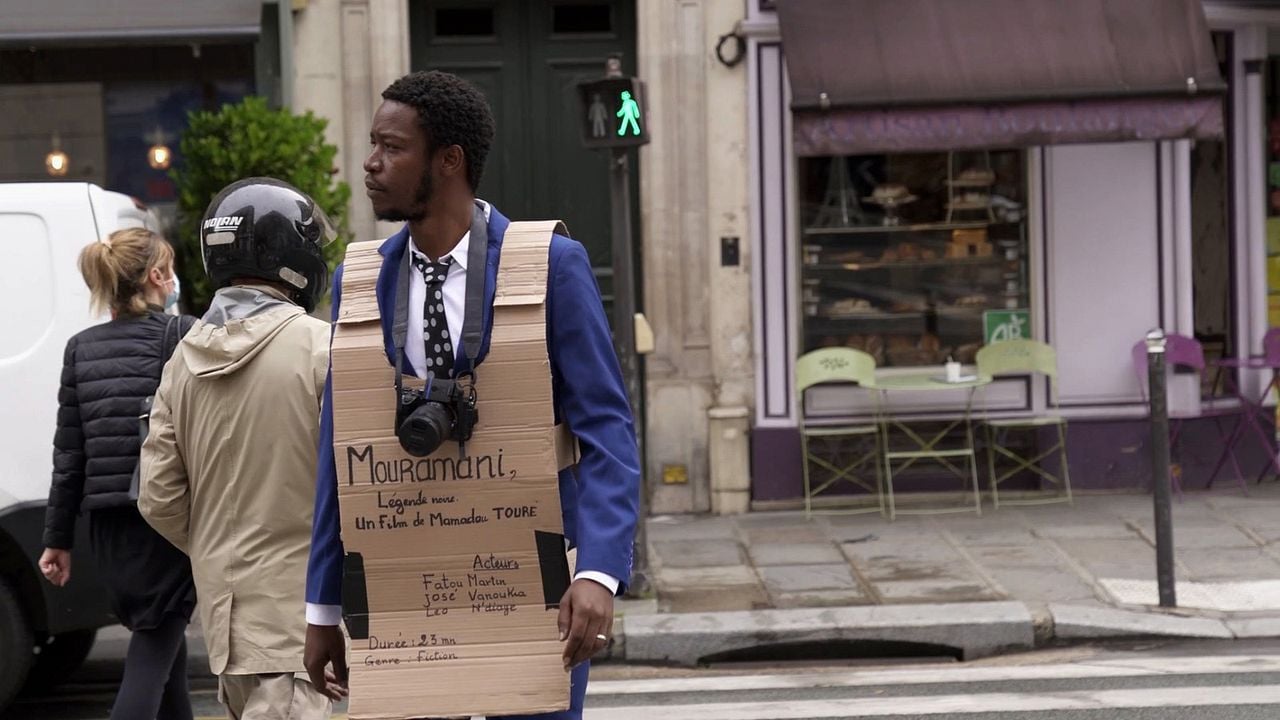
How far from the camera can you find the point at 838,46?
419 inches

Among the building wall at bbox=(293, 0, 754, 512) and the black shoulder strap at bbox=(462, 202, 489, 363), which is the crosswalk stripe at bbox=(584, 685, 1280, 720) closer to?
the black shoulder strap at bbox=(462, 202, 489, 363)

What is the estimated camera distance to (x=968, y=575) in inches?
352

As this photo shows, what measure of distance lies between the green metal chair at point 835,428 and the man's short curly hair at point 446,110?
7.81 meters

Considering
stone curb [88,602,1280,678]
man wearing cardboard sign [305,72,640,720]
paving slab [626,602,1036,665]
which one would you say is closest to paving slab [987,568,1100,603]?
stone curb [88,602,1280,678]

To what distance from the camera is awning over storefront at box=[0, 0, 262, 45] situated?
34.8 ft

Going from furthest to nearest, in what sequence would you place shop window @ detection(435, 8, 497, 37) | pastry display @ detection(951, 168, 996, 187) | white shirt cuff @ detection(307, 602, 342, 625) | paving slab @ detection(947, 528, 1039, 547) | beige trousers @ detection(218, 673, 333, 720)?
pastry display @ detection(951, 168, 996, 187), shop window @ detection(435, 8, 497, 37), paving slab @ detection(947, 528, 1039, 547), beige trousers @ detection(218, 673, 333, 720), white shirt cuff @ detection(307, 602, 342, 625)

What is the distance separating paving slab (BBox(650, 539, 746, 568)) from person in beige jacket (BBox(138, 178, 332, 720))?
549 centimetres

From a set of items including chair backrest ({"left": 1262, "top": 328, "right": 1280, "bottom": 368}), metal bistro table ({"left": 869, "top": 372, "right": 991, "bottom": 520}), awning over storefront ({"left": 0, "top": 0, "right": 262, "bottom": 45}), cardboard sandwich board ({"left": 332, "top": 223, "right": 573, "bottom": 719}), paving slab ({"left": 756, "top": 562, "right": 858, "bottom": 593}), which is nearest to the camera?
cardboard sandwich board ({"left": 332, "top": 223, "right": 573, "bottom": 719})

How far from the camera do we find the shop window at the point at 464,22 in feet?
37.0

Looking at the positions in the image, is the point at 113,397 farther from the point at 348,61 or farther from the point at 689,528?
the point at 348,61

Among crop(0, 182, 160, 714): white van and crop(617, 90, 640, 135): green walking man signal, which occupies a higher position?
crop(617, 90, 640, 135): green walking man signal

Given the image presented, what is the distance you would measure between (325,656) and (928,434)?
8.34m

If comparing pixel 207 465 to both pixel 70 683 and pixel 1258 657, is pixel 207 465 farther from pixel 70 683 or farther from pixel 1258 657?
pixel 1258 657

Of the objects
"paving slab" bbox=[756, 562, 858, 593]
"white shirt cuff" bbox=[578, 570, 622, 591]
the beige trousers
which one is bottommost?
"paving slab" bbox=[756, 562, 858, 593]
